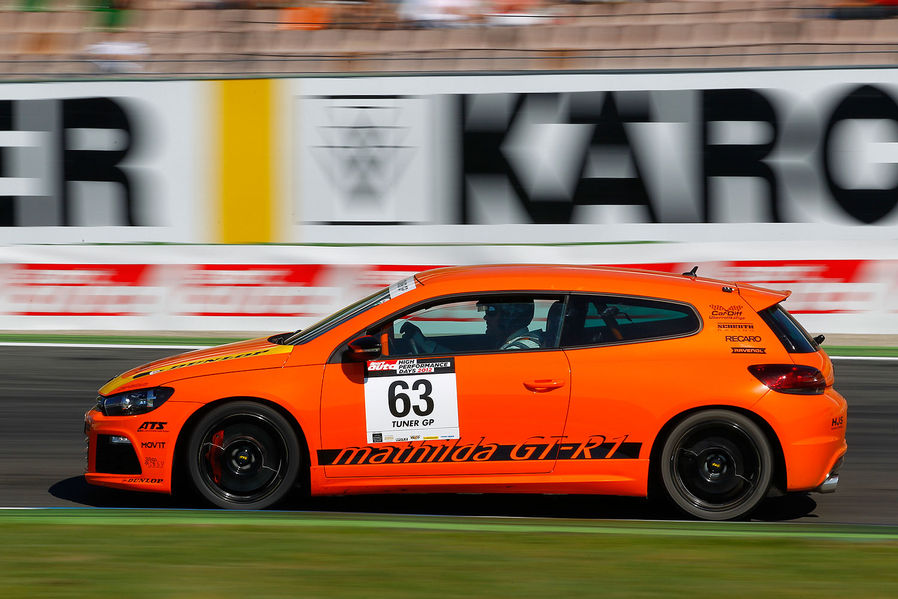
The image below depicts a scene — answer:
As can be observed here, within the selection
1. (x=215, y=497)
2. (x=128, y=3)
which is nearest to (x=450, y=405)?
(x=215, y=497)

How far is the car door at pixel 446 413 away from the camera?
244 inches

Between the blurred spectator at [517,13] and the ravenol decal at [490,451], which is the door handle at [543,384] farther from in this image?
the blurred spectator at [517,13]

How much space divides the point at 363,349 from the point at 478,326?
28.0 inches

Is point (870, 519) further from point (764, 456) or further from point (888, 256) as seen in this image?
point (888, 256)

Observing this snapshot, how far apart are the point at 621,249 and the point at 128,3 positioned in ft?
38.5

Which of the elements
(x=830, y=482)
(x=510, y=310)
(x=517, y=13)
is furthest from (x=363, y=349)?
(x=517, y=13)

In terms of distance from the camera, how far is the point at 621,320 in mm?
6414

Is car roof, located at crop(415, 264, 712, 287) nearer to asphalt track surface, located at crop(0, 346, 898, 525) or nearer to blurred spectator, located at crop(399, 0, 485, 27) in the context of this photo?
asphalt track surface, located at crop(0, 346, 898, 525)

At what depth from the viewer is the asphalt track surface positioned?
6688 millimetres

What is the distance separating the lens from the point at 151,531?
18.1 ft

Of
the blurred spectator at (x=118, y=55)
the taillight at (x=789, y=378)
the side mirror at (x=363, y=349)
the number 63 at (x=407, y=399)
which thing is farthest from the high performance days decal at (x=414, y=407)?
the blurred spectator at (x=118, y=55)

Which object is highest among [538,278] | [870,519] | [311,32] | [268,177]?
[311,32]

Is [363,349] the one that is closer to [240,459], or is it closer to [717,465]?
[240,459]

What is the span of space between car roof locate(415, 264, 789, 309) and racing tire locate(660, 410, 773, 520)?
0.77 meters
